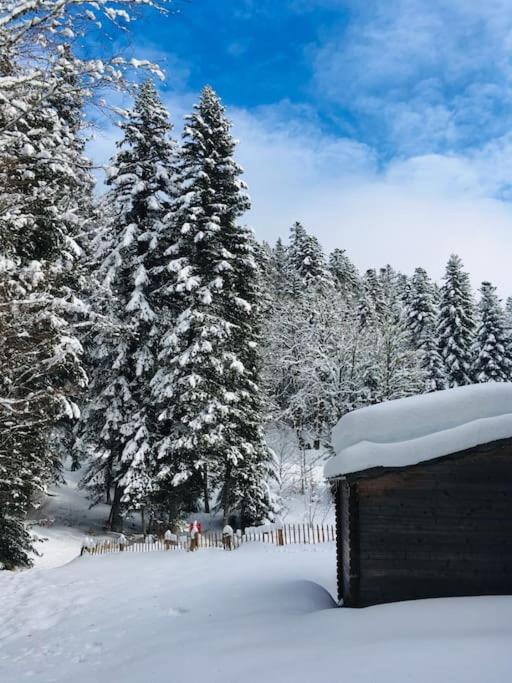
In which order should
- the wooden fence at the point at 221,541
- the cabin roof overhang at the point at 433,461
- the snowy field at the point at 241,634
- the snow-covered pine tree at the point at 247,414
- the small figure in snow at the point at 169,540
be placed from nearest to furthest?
the snowy field at the point at 241,634, the cabin roof overhang at the point at 433,461, the wooden fence at the point at 221,541, the small figure in snow at the point at 169,540, the snow-covered pine tree at the point at 247,414

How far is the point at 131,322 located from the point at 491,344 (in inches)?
1176

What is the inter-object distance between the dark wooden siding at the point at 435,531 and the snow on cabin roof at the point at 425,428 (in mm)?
282

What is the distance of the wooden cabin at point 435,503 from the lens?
9.21 metres

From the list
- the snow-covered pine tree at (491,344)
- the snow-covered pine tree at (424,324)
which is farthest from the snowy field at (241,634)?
the snow-covered pine tree at (424,324)

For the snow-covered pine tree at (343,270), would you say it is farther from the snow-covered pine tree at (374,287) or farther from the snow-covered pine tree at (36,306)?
the snow-covered pine tree at (36,306)

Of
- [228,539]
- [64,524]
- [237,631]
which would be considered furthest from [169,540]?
[237,631]

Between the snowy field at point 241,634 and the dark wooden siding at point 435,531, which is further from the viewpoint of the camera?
the dark wooden siding at point 435,531

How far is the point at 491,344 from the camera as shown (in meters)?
42.2

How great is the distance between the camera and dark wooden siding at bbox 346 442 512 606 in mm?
9266

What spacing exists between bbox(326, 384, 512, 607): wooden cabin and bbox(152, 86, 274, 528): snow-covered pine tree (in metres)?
12.7

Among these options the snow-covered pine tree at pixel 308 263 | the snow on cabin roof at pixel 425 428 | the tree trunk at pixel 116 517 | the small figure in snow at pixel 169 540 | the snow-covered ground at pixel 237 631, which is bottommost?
the snow-covered ground at pixel 237 631

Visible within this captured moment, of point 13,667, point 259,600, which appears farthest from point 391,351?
point 13,667

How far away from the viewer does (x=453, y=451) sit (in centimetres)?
916

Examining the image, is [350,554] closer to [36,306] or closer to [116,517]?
[36,306]
